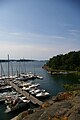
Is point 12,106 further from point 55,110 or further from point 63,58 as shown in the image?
point 63,58

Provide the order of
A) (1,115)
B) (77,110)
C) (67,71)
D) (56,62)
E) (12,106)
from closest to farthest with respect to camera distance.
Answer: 1. (77,110)
2. (1,115)
3. (12,106)
4. (67,71)
5. (56,62)

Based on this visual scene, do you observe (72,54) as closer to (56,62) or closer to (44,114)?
(56,62)

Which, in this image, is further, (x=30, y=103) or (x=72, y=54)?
(x=72, y=54)

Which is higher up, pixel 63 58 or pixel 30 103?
pixel 63 58

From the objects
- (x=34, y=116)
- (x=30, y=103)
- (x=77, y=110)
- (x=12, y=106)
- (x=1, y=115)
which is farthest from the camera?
(x=30, y=103)

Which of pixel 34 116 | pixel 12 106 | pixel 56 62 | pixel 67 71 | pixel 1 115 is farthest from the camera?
pixel 56 62

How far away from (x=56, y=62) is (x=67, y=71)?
22.2 feet

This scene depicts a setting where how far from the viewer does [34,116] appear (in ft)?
21.6

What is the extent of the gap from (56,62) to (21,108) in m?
41.0


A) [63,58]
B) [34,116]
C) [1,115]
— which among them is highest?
[63,58]

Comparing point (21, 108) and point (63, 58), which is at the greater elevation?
point (63, 58)

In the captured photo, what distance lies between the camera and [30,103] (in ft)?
65.3

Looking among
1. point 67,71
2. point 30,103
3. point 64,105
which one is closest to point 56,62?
point 67,71

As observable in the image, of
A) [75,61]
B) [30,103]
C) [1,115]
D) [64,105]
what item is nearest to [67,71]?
[75,61]
